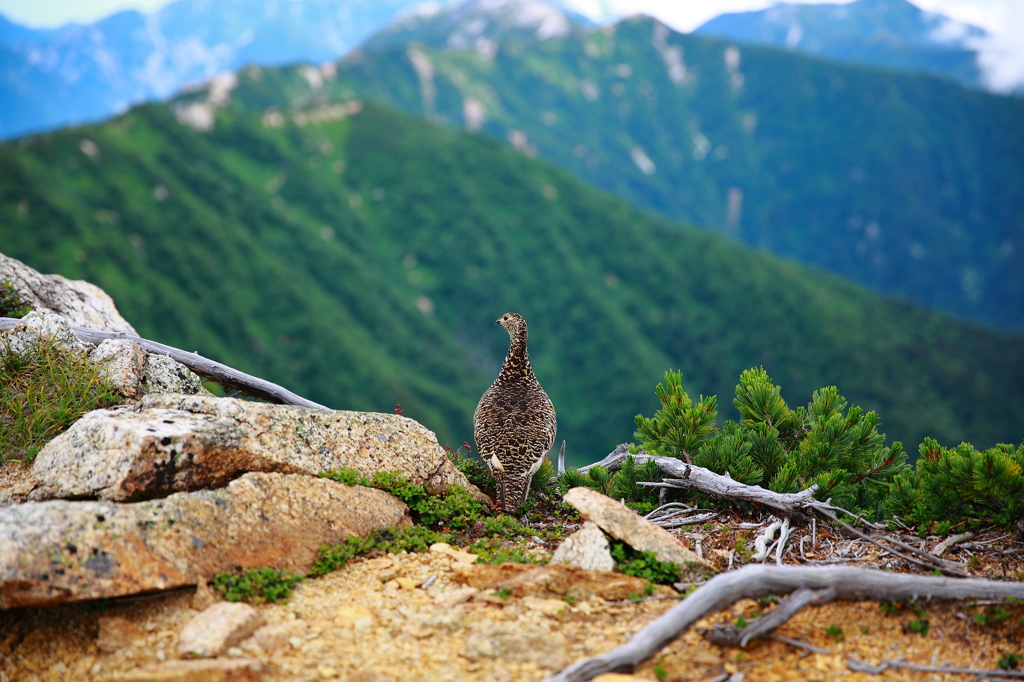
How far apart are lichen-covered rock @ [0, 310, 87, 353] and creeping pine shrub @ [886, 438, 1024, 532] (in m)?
8.84

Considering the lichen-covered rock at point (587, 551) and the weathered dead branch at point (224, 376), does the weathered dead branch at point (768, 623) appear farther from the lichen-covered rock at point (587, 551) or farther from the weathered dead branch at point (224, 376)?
the weathered dead branch at point (224, 376)

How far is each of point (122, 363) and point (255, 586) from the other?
3525mm

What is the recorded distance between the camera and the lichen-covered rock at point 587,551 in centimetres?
640

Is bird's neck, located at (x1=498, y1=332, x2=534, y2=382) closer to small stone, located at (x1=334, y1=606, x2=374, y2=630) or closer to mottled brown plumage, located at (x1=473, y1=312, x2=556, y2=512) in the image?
mottled brown plumage, located at (x1=473, y1=312, x2=556, y2=512)

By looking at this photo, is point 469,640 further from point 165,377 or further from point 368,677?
point 165,377

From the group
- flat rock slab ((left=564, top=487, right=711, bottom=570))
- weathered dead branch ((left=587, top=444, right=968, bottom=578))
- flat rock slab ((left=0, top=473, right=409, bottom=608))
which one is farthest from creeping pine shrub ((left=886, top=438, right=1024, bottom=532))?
flat rock slab ((left=0, top=473, right=409, bottom=608))

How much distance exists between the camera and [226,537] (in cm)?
613


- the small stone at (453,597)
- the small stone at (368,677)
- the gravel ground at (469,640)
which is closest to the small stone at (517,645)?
the gravel ground at (469,640)

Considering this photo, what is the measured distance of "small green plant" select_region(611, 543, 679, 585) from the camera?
627 centimetres

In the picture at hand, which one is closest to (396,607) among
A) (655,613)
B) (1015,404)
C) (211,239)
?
(655,613)

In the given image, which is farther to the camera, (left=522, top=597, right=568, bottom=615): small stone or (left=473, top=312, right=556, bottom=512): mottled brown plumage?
(left=473, top=312, right=556, bottom=512): mottled brown plumage

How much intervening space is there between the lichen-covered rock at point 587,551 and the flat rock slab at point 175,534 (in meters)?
1.71

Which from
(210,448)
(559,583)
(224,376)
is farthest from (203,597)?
(224,376)

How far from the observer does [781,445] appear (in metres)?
8.69
